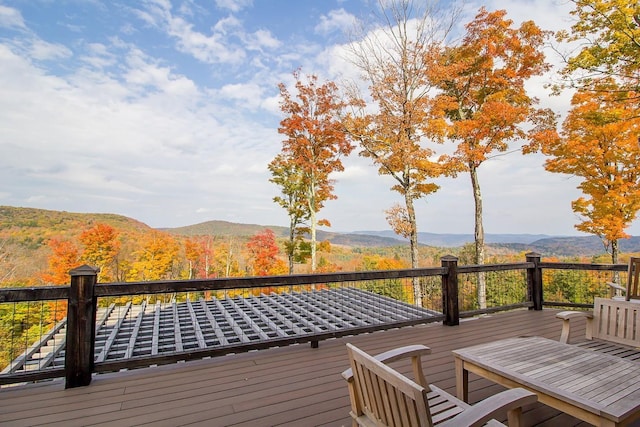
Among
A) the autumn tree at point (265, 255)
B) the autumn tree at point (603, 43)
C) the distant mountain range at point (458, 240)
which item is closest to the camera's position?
the autumn tree at point (603, 43)

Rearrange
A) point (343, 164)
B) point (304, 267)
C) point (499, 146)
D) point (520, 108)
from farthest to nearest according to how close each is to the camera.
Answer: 1. point (304, 267)
2. point (343, 164)
3. point (499, 146)
4. point (520, 108)

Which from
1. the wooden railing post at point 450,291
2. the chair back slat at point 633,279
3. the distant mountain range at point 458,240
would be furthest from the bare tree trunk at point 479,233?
the chair back slat at point 633,279

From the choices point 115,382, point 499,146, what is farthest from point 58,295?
point 499,146

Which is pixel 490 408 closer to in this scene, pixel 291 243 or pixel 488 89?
pixel 488 89

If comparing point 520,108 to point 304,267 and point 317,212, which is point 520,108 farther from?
point 304,267

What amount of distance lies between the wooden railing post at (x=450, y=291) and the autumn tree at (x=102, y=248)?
23066mm

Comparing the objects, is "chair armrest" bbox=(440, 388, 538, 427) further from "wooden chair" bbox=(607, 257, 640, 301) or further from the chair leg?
"wooden chair" bbox=(607, 257, 640, 301)

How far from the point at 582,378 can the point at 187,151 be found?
88.7 feet

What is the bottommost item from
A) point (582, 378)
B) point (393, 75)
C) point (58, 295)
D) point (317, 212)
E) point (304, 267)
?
point (304, 267)

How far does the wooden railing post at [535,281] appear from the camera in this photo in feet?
18.8

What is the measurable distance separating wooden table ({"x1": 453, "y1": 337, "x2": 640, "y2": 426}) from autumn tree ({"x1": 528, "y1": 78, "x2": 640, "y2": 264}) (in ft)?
35.7

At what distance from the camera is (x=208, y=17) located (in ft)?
37.0

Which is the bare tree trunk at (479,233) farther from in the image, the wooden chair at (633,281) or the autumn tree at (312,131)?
the wooden chair at (633,281)

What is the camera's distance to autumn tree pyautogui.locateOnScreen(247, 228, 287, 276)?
2095 centimetres
